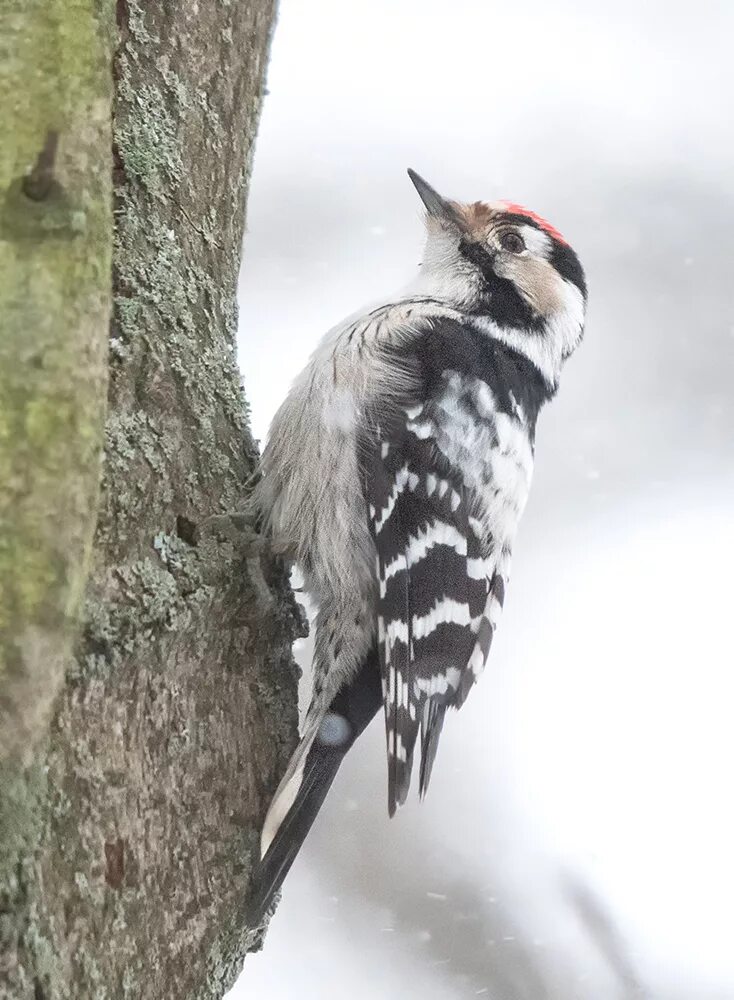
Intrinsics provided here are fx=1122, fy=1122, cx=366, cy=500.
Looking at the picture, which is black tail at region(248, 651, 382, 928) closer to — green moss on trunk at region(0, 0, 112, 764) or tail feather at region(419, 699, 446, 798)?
tail feather at region(419, 699, 446, 798)

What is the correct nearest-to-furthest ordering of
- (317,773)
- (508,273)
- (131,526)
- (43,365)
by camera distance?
(43,365) < (131,526) < (317,773) < (508,273)

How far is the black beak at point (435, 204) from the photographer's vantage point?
10.6 feet

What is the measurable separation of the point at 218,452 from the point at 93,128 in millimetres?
835

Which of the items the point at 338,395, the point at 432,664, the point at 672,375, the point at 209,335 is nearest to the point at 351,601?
the point at 432,664

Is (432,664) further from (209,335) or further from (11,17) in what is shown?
(11,17)

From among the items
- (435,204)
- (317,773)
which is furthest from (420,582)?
(435,204)

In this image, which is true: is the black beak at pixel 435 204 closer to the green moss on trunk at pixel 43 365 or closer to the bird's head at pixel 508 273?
the bird's head at pixel 508 273

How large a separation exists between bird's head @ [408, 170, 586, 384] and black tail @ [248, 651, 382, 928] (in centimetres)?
108

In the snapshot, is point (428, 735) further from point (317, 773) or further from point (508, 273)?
point (508, 273)

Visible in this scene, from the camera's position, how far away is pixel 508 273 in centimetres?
311

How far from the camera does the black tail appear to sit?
1.91 meters

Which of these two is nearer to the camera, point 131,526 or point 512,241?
point 131,526

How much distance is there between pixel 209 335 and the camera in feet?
7.00

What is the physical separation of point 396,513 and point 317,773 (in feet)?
1.96
